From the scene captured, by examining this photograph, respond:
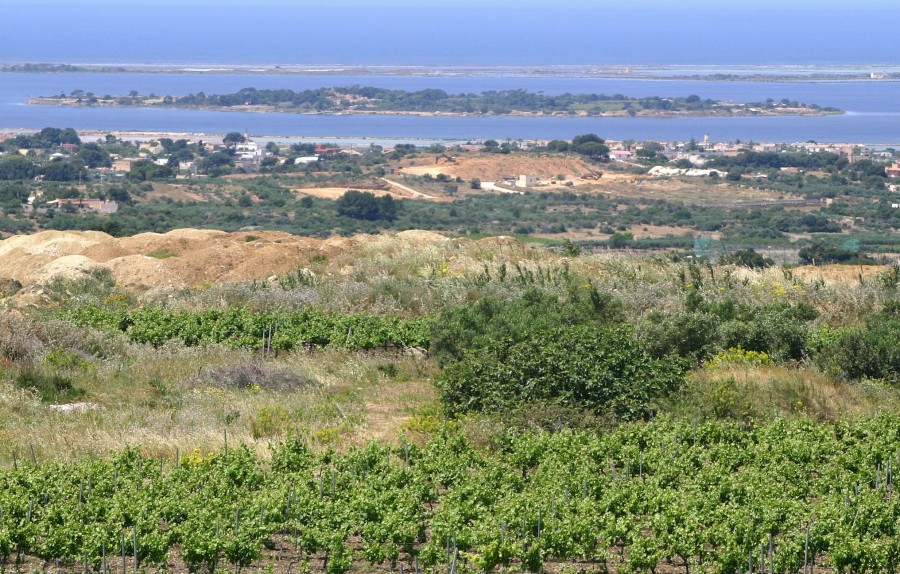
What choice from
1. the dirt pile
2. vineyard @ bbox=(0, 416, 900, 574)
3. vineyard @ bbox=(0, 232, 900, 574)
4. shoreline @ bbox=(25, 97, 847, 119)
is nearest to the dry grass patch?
vineyard @ bbox=(0, 232, 900, 574)

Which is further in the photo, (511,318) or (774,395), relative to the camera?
(511,318)

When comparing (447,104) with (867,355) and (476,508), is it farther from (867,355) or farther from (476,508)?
(476,508)

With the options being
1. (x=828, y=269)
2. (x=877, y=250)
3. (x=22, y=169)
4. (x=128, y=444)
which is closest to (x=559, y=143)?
(x=22, y=169)

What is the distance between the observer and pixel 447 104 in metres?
135

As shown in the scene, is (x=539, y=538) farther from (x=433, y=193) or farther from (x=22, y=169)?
(x=22, y=169)

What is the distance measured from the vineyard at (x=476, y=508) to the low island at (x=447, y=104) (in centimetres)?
11650

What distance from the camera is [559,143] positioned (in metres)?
82.9

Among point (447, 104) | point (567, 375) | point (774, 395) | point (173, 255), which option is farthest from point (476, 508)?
point (447, 104)

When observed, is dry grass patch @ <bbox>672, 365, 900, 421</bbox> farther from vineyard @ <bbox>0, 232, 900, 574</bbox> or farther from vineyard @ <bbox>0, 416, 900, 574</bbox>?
vineyard @ <bbox>0, 416, 900, 574</bbox>

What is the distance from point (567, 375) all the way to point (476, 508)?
139 inches

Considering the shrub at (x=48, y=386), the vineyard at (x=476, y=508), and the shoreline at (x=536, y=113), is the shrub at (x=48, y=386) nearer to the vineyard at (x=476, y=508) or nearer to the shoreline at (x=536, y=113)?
the vineyard at (x=476, y=508)

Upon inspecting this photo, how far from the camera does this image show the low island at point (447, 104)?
128 metres

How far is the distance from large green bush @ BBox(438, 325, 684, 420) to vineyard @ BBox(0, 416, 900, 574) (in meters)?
1.13

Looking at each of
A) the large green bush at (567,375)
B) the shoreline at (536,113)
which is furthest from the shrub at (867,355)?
the shoreline at (536,113)
